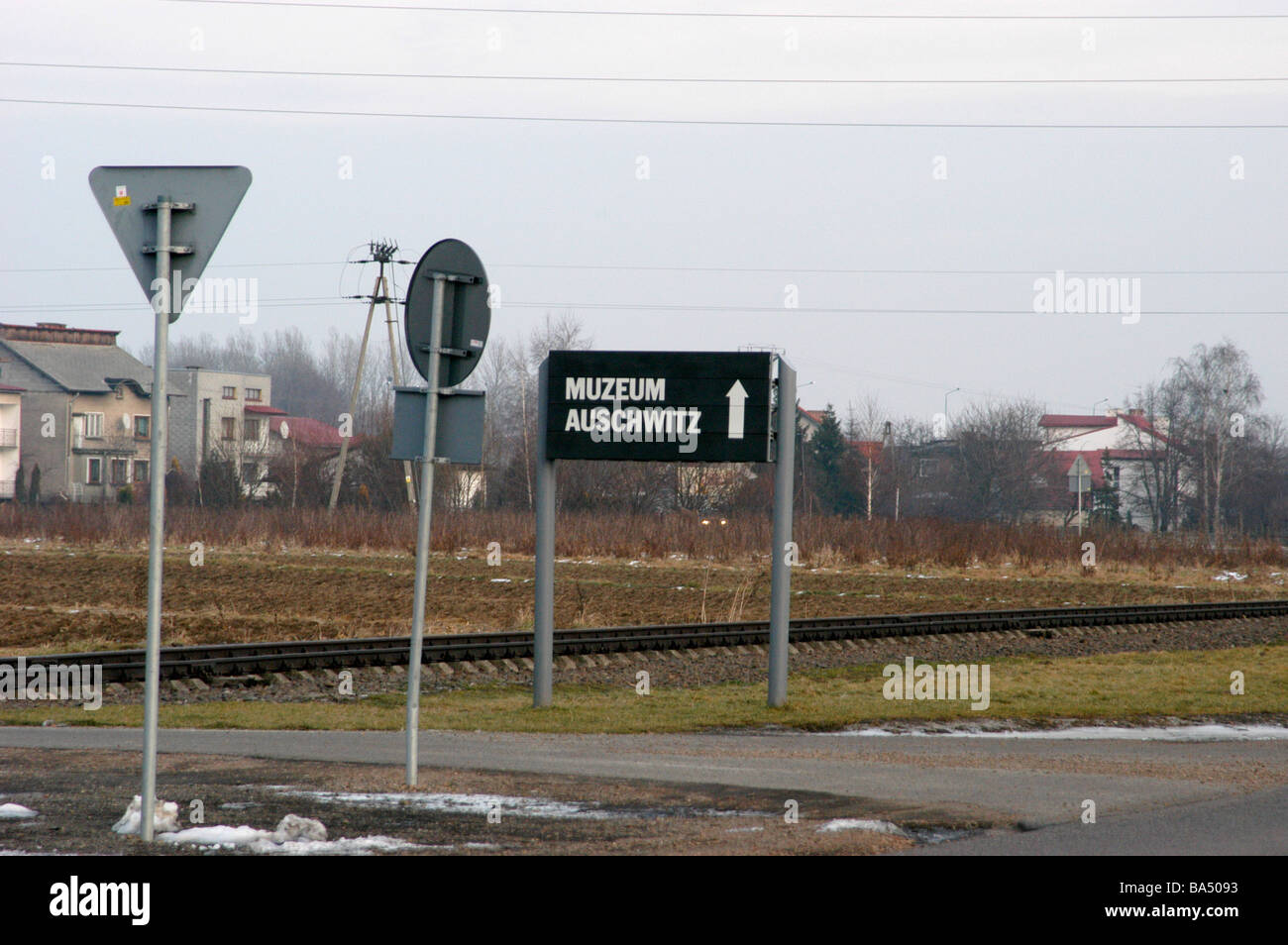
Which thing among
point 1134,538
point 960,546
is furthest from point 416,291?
point 1134,538

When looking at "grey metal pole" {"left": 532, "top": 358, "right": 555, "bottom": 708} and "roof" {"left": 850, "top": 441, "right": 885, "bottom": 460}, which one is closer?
"grey metal pole" {"left": 532, "top": 358, "right": 555, "bottom": 708}

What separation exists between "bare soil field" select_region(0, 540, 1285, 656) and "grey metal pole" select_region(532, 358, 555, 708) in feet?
28.4

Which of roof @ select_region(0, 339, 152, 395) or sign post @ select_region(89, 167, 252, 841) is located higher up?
roof @ select_region(0, 339, 152, 395)

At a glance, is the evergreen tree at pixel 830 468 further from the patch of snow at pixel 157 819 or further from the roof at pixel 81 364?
the patch of snow at pixel 157 819

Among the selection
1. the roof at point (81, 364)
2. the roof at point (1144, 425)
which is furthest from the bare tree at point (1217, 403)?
the roof at point (81, 364)

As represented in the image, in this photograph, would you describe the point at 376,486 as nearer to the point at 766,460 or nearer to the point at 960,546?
the point at 960,546

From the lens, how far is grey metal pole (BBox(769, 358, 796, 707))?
15.2 metres

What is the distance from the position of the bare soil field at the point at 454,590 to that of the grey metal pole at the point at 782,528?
1041 cm

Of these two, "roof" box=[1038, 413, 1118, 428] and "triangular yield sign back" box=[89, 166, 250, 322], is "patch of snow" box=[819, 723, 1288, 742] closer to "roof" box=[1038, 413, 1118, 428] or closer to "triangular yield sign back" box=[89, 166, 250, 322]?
"triangular yield sign back" box=[89, 166, 250, 322]

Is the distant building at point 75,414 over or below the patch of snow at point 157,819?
over

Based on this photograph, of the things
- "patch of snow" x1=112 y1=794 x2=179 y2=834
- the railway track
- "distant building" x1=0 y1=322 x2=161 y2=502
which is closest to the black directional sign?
the railway track

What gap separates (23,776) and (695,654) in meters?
12.7

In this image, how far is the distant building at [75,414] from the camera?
294 ft

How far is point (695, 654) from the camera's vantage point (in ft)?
70.0
